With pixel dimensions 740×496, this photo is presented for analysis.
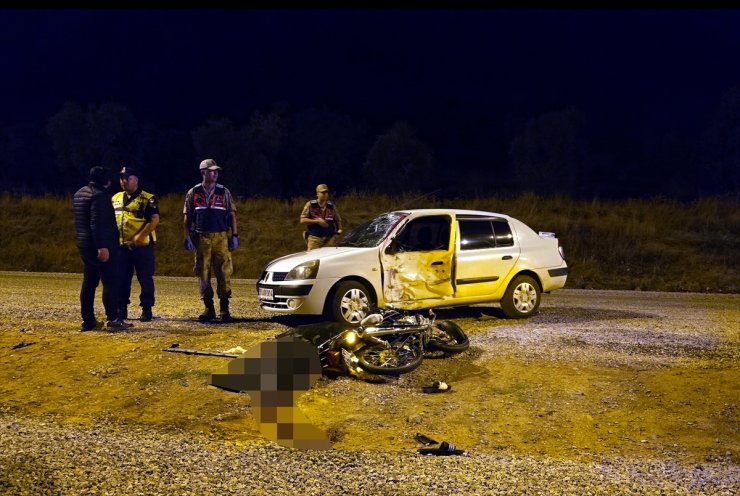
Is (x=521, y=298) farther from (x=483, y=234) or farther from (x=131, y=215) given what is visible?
(x=131, y=215)

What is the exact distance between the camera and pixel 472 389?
7164 mm

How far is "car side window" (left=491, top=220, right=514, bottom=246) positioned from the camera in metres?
11.0

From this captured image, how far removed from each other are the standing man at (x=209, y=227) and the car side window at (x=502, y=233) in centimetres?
374

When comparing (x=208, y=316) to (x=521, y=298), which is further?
(x=521, y=298)

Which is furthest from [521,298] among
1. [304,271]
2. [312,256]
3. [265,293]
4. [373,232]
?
[265,293]

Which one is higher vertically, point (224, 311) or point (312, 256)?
point (312, 256)

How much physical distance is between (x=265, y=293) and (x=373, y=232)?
5.75ft

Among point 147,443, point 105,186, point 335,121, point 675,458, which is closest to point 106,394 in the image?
point 147,443

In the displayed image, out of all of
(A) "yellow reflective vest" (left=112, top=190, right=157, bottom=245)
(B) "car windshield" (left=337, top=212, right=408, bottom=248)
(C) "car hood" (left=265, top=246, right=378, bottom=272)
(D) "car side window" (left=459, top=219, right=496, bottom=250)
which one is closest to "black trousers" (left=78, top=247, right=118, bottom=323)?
(A) "yellow reflective vest" (left=112, top=190, right=157, bottom=245)

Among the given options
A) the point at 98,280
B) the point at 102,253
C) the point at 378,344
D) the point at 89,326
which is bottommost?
the point at 89,326

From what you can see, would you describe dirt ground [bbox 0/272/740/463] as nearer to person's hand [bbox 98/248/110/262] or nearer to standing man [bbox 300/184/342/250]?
person's hand [bbox 98/248/110/262]

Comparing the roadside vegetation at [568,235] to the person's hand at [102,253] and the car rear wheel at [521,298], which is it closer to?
the car rear wheel at [521,298]

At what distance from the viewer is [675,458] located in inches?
215

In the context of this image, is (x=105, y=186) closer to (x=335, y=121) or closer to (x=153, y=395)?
(x=153, y=395)
